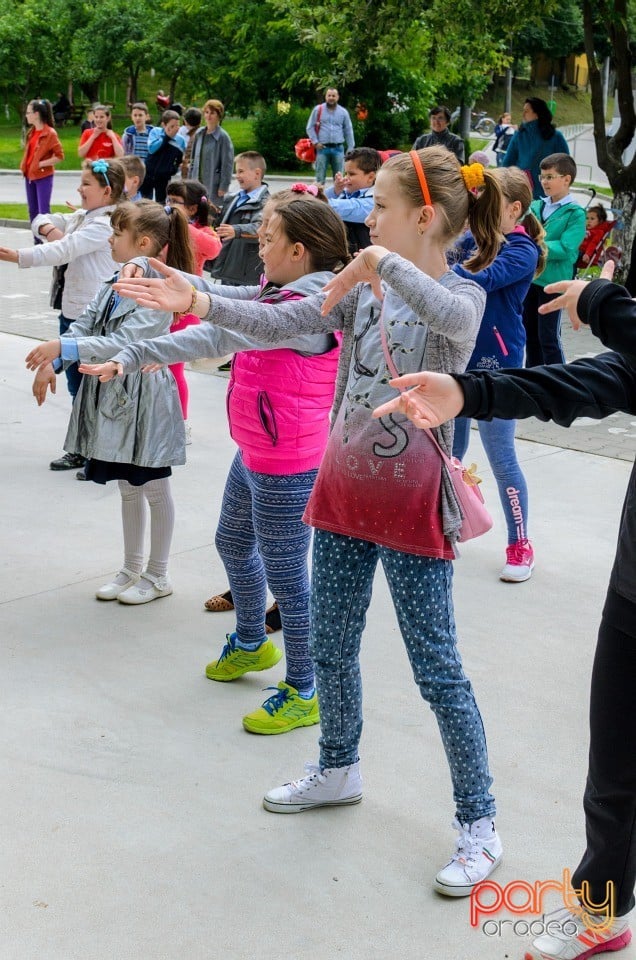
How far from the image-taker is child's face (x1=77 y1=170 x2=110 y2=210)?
18.6 ft

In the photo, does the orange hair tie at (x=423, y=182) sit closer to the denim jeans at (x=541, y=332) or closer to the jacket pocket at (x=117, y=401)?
the jacket pocket at (x=117, y=401)

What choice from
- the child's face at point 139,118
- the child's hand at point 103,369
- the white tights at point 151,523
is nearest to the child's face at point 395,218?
the child's hand at point 103,369

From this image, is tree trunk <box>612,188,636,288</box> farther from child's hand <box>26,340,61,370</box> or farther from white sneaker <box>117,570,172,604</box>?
child's hand <box>26,340,61,370</box>

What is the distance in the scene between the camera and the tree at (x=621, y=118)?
12.3 meters

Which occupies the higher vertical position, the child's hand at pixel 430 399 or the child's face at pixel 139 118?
the child's face at pixel 139 118

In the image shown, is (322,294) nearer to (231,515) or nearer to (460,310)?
(460,310)

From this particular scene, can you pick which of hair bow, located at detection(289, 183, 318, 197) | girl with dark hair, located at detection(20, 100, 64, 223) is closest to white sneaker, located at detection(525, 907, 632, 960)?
hair bow, located at detection(289, 183, 318, 197)

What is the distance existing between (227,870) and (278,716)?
2.50 feet

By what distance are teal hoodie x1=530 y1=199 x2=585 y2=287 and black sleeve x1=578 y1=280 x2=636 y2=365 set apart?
572 cm

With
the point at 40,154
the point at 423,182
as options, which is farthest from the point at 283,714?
the point at 40,154

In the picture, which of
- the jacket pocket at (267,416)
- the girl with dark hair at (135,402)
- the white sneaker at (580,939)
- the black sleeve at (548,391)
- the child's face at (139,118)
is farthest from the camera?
the child's face at (139,118)

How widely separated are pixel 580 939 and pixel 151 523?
8.57ft

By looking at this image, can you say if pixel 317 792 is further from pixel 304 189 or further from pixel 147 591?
pixel 304 189

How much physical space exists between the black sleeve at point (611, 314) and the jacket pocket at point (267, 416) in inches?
55.0
